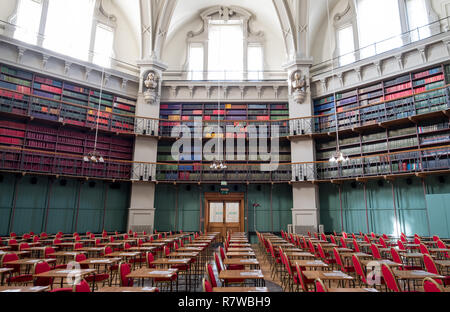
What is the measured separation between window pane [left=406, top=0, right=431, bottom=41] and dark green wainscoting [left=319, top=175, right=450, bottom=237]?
19.2ft

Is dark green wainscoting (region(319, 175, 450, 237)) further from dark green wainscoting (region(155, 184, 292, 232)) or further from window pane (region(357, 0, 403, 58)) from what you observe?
window pane (region(357, 0, 403, 58))

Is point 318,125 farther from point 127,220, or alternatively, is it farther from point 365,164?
point 127,220

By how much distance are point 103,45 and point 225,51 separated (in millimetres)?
6244

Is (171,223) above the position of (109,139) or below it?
below

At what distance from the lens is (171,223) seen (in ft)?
43.4

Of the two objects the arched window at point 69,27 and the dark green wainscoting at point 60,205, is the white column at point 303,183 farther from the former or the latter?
the arched window at point 69,27

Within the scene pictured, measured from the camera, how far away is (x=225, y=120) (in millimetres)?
13367

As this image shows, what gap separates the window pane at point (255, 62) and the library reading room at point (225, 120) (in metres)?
0.07

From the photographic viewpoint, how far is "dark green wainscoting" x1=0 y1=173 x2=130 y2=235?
10.3 meters

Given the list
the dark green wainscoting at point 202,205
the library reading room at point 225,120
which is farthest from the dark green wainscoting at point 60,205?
the dark green wainscoting at point 202,205

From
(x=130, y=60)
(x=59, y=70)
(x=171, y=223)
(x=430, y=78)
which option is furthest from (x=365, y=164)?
(x=59, y=70)
